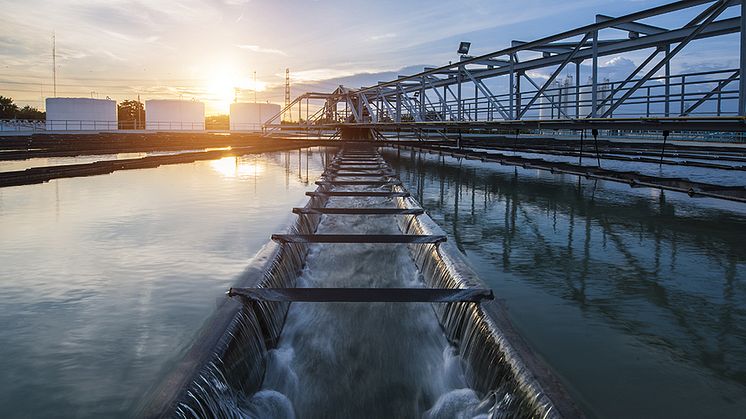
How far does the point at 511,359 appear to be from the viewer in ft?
10.4

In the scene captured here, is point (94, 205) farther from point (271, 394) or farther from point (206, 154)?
point (206, 154)

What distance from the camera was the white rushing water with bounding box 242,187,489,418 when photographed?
3.50m

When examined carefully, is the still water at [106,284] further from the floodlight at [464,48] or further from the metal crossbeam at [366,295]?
the floodlight at [464,48]

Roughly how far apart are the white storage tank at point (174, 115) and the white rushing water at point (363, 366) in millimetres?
61722

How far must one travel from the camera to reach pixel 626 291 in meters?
4.89

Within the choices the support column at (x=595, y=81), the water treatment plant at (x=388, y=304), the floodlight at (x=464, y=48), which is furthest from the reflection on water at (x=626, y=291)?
the floodlight at (x=464, y=48)

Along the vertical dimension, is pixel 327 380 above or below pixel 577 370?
below

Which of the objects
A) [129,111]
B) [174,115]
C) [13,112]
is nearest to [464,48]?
[174,115]

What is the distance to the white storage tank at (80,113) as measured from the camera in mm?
53059

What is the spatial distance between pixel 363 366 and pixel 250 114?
7036 centimetres

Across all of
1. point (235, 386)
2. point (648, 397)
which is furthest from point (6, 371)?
point (648, 397)

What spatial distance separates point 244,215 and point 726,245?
6.65 metres

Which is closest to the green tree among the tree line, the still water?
the tree line

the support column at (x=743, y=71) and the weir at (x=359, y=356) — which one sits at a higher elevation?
the support column at (x=743, y=71)
